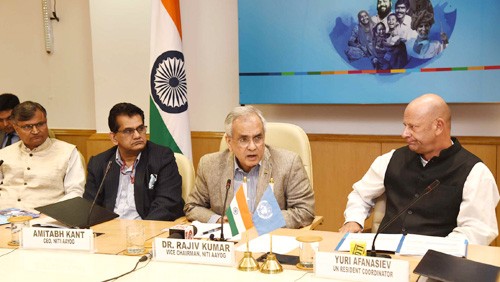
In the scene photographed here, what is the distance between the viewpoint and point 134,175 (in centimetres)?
351

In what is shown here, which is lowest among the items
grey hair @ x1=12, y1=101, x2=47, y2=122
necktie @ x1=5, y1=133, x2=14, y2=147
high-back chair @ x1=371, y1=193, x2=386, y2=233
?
high-back chair @ x1=371, y1=193, x2=386, y2=233

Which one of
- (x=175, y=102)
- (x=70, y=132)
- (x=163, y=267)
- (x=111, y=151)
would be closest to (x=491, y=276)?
(x=163, y=267)

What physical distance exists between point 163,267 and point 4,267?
63 cm

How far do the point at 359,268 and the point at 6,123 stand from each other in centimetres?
377

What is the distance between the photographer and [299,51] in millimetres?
4430

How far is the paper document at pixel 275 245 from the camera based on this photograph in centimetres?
240

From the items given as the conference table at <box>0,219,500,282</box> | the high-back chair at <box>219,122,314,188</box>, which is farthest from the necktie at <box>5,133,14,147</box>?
the conference table at <box>0,219,500,282</box>

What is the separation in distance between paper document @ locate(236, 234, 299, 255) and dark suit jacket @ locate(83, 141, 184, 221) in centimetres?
91

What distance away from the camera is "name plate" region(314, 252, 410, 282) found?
6.35 ft

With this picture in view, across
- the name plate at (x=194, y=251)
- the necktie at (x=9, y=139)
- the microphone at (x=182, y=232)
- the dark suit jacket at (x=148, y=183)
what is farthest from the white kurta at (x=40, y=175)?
the name plate at (x=194, y=251)

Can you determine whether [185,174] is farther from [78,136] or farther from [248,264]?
[78,136]

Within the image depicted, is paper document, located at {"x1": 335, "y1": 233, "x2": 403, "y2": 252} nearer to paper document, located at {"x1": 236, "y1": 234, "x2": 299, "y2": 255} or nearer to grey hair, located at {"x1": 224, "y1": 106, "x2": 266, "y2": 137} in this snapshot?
paper document, located at {"x1": 236, "y1": 234, "x2": 299, "y2": 255}

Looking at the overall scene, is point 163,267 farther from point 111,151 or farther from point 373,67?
point 373,67

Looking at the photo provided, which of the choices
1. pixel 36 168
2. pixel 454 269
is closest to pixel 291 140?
pixel 454 269
